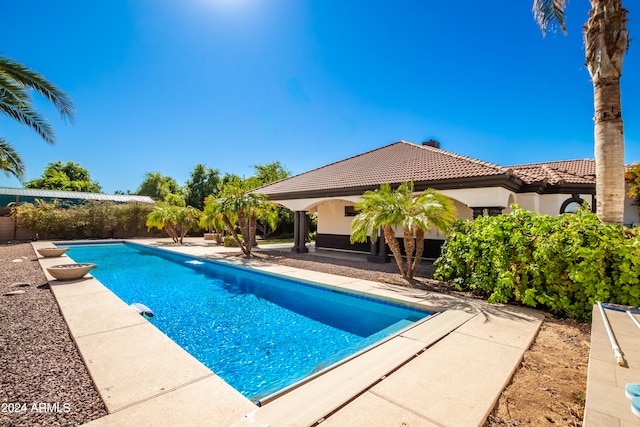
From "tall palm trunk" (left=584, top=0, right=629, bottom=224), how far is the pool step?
242 inches

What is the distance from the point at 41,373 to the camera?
3.64 m

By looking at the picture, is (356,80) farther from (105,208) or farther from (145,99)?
(105,208)

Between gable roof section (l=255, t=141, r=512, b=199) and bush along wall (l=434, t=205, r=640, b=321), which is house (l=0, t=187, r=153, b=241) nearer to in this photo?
gable roof section (l=255, t=141, r=512, b=199)

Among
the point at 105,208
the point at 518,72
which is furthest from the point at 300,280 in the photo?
the point at 105,208

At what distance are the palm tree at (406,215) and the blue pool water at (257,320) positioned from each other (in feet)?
8.04

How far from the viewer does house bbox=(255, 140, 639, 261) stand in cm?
1107

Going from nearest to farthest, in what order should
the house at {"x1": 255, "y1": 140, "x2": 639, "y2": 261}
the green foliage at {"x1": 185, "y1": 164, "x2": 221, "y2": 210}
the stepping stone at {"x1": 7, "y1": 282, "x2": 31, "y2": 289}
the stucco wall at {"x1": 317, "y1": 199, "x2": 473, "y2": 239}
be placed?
1. the stepping stone at {"x1": 7, "y1": 282, "x2": 31, "y2": 289}
2. the house at {"x1": 255, "y1": 140, "x2": 639, "y2": 261}
3. the stucco wall at {"x1": 317, "y1": 199, "x2": 473, "y2": 239}
4. the green foliage at {"x1": 185, "y1": 164, "x2": 221, "y2": 210}

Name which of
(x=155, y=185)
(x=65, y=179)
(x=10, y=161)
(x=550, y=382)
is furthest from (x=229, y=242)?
(x=65, y=179)

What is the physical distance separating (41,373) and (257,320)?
4.06 metres

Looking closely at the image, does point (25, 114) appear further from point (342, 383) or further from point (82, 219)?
point (82, 219)

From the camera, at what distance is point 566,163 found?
18391 millimetres

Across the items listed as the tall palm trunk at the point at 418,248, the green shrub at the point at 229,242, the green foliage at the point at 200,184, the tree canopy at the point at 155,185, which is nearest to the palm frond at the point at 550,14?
the tall palm trunk at the point at 418,248

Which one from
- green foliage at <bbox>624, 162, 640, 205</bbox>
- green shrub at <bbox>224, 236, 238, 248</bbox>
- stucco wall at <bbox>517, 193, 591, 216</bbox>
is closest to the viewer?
stucco wall at <bbox>517, 193, 591, 216</bbox>

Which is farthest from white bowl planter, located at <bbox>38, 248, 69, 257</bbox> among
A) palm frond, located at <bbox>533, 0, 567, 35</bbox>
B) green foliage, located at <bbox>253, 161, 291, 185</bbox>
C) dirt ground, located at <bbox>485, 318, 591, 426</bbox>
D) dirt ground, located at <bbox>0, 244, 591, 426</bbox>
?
green foliage, located at <bbox>253, 161, 291, 185</bbox>
